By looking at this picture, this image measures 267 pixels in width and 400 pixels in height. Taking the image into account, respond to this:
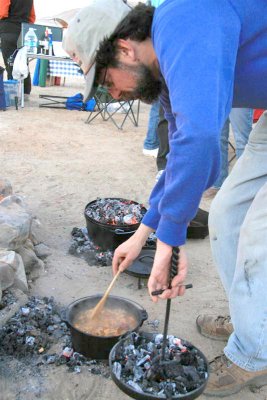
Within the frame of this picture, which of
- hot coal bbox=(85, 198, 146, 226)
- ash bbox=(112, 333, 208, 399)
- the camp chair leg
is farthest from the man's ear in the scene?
the camp chair leg

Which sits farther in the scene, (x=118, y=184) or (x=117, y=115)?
(x=117, y=115)

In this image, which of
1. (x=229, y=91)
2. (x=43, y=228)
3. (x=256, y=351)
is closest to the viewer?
(x=229, y=91)

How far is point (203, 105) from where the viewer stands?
1.55 meters

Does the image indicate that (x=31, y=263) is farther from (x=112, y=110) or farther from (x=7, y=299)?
(x=112, y=110)

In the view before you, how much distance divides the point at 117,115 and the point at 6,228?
23.1ft

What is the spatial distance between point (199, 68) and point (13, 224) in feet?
7.59

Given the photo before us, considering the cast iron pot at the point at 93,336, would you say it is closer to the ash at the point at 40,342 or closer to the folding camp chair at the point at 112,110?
the ash at the point at 40,342

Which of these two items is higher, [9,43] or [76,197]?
[9,43]

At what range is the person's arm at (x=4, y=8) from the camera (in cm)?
960

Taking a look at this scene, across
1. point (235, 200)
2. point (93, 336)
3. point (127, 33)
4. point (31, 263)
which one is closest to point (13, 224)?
point (31, 263)

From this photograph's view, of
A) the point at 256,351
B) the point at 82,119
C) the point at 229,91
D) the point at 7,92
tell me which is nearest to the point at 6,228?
the point at 256,351

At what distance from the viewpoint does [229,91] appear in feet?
5.36

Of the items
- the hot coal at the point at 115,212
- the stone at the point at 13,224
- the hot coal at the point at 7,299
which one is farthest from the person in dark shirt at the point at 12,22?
the hot coal at the point at 7,299

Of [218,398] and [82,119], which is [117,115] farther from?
[218,398]
